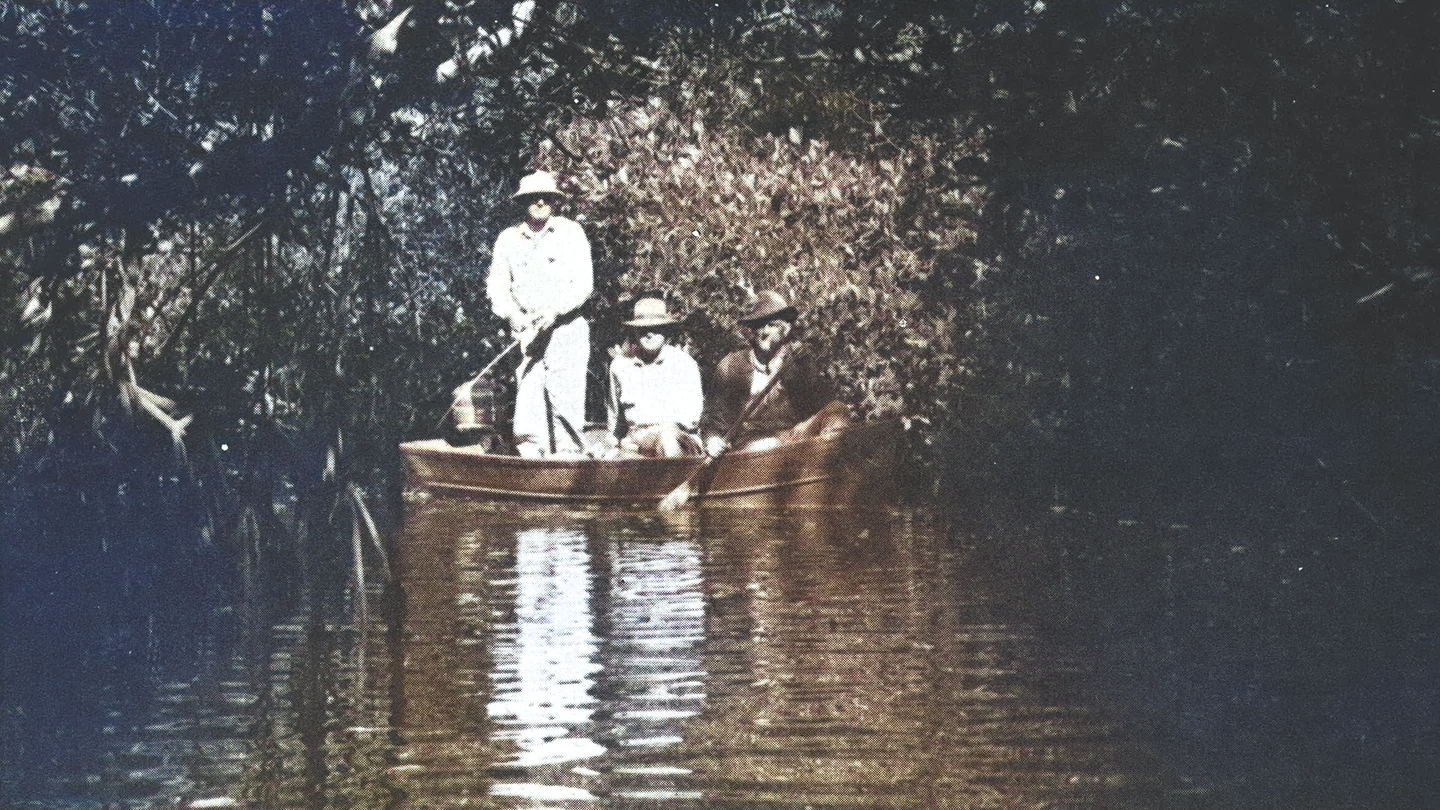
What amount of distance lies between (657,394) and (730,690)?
416 inches

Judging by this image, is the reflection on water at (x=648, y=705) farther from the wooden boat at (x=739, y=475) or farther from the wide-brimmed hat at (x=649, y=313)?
the wide-brimmed hat at (x=649, y=313)

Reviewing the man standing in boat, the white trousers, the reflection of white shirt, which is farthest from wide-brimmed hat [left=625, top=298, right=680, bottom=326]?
the man standing in boat

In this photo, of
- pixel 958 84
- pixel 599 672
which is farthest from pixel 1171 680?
pixel 958 84

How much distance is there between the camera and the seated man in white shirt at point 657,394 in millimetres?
18094

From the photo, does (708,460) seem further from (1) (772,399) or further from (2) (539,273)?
(2) (539,273)

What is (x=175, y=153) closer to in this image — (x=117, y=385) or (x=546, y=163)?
(x=117, y=385)

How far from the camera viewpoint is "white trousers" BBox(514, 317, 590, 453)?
1867cm

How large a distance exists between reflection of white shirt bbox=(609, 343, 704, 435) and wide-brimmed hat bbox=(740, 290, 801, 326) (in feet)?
2.02

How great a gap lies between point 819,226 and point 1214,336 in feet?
21.3

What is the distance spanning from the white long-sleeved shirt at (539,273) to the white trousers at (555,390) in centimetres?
31

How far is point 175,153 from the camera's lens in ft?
27.2

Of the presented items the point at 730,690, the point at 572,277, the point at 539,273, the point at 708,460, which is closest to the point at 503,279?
the point at 539,273

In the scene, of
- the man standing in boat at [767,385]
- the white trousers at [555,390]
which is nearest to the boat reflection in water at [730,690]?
the man standing in boat at [767,385]

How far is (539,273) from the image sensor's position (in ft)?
60.6
